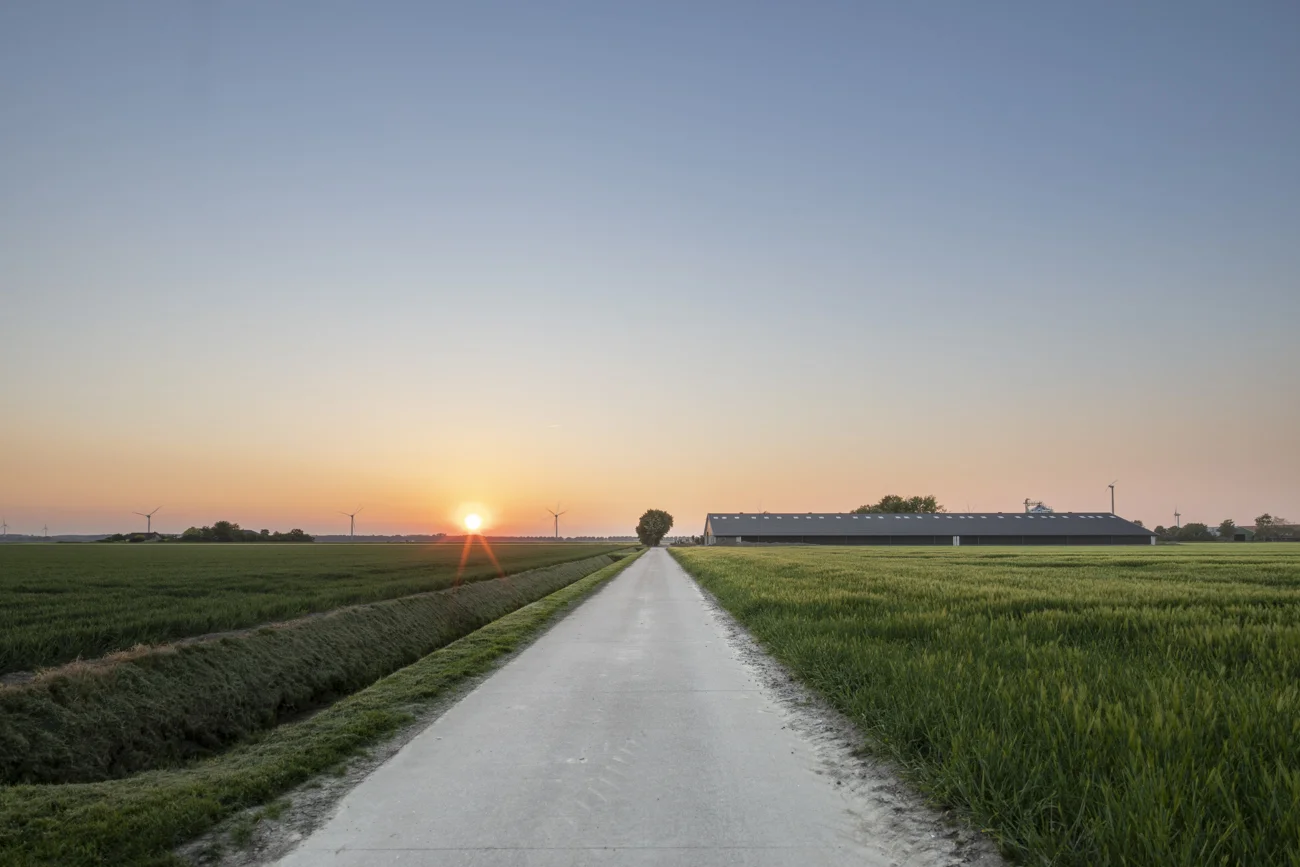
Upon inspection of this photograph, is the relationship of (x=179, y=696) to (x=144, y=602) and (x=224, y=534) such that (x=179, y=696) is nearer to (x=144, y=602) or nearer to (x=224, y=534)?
(x=144, y=602)

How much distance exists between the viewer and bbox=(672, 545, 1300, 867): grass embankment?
15.0 feet

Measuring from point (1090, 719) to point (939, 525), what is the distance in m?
128

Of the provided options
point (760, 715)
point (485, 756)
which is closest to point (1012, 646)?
point (760, 715)

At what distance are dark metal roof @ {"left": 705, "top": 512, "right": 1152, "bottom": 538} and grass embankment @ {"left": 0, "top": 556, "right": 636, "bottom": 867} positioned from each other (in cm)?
12016

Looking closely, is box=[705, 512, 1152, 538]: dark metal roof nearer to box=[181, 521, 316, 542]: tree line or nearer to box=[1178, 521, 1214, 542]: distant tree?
box=[1178, 521, 1214, 542]: distant tree

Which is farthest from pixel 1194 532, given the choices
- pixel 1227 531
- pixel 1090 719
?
pixel 1090 719

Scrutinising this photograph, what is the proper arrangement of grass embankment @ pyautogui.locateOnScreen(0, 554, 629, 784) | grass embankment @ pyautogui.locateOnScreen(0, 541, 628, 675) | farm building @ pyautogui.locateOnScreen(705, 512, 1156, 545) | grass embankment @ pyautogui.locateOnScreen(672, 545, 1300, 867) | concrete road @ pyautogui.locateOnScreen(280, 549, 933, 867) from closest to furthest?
grass embankment @ pyautogui.locateOnScreen(672, 545, 1300, 867), concrete road @ pyautogui.locateOnScreen(280, 549, 933, 867), grass embankment @ pyautogui.locateOnScreen(0, 554, 629, 784), grass embankment @ pyautogui.locateOnScreen(0, 541, 628, 675), farm building @ pyautogui.locateOnScreen(705, 512, 1156, 545)

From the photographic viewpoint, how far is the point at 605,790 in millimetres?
6094

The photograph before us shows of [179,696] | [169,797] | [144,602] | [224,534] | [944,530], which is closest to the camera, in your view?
[169,797]

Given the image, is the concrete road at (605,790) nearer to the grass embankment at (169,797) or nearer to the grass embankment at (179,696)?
the grass embankment at (169,797)

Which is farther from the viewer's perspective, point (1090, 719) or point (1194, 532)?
point (1194, 532)

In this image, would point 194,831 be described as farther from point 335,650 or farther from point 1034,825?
point 335,650

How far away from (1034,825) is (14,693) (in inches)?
414

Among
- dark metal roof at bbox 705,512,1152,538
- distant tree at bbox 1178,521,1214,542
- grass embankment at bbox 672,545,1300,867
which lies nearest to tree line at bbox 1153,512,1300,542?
distant tree at bbox 1178,521,1214,542
